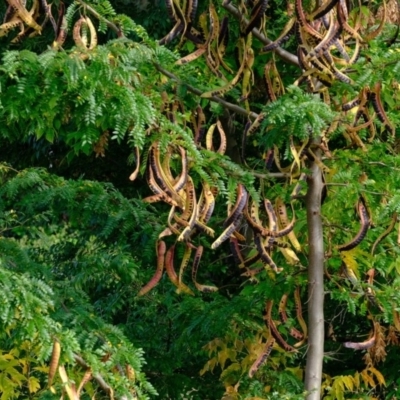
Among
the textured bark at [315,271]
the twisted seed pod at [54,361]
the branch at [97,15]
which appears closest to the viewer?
the twisted seed pod at [54,361]

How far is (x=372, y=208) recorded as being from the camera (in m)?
4.36

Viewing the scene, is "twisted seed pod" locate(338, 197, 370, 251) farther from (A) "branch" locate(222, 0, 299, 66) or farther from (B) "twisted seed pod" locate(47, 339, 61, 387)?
(B) "twisted seed pod" locate(47, 339, 61, 387)

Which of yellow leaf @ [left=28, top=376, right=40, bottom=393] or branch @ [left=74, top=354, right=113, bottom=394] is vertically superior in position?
branch @ [left=74, top=354, right=113, bottom=394]

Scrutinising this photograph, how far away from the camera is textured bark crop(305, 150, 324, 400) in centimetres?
434

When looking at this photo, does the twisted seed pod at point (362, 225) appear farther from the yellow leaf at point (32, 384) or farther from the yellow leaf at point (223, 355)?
the yellow leaf at point (32, 384)

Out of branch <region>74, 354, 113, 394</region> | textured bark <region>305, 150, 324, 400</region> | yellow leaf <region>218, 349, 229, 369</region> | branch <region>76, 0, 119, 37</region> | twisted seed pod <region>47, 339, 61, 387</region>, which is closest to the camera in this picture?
twisted seed pod <region>47, 339, 61, 387</region>

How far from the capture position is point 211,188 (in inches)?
146

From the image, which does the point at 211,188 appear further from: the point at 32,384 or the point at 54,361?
the point at 32,384

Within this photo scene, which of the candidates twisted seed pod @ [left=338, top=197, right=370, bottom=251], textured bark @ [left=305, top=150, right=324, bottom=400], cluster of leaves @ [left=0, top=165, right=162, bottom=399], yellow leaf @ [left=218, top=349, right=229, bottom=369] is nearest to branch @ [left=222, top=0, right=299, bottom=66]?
textured bark @ [left=305, top=150, right=324, bottom=400]

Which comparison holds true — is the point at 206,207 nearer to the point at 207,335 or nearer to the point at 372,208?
the point at 372,208

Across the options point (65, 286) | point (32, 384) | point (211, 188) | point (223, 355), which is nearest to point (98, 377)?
point (211, 188)

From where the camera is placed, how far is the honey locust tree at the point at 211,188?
132 inches

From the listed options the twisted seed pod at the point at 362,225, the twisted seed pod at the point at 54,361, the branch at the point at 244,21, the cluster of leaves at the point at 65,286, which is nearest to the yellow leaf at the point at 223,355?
the cluster of leaves at the point at 65,286

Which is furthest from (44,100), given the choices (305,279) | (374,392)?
(374,392)
